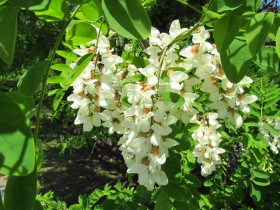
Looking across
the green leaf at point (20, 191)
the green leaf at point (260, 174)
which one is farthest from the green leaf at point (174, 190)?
the green leaf at point (260, 174)

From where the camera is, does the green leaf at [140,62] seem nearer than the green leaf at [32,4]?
No

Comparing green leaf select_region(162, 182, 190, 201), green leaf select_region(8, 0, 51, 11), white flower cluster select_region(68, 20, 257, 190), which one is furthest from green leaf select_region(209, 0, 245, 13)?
green leaf select_region(162, 182, 190, 201)

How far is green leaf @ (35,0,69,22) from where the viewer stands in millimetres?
545

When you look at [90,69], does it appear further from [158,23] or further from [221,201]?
[158,23]

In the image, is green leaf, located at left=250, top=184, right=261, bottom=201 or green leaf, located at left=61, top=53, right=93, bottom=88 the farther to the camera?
green leaf, located at left=250, top=184, right=261, bottom=201

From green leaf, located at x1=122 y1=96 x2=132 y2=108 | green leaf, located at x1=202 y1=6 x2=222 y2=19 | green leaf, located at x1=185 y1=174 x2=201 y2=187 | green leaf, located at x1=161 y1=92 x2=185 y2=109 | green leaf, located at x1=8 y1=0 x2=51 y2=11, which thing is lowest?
green leaf, located at x1=185 y1=174 x2=201 y2=187

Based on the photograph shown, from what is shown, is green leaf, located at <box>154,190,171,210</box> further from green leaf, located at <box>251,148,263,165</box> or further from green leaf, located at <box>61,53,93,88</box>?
green leaf, located at <box>251,148,263,165</box>

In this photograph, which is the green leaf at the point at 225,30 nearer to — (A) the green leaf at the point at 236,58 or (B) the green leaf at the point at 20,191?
(A) the green leaf at the point at 236,58

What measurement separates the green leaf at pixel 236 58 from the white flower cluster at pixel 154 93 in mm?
106

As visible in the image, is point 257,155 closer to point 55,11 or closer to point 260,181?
point 260,181

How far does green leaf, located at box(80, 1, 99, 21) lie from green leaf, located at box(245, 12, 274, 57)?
25cm

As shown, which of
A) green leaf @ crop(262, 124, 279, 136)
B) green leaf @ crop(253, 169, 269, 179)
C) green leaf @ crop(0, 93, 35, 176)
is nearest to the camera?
green leaf @ crop(0, 93, 35, 176)

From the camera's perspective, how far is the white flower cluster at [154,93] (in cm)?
60

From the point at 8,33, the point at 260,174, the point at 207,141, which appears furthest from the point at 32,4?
the point at 260,174
